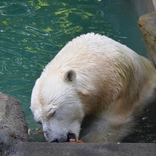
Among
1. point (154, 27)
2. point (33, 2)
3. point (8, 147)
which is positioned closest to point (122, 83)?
point (154, 27)

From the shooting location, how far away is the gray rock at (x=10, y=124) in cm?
333

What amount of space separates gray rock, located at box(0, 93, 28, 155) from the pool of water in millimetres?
1382

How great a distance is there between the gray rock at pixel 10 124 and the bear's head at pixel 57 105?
0.91 ft

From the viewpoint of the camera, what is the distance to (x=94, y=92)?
14.8 ft

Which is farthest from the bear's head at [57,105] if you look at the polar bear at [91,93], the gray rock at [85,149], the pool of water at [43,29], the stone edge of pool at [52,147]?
the pool of water at [43,29]

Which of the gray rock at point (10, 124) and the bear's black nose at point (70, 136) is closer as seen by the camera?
the gray rock at point (10, 124)

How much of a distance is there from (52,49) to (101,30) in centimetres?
112

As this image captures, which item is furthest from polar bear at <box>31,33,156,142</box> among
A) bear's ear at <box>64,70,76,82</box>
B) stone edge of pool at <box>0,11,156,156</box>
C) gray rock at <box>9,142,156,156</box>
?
gray rock at <box>9,142,156,156</box>

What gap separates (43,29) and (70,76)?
3.57m

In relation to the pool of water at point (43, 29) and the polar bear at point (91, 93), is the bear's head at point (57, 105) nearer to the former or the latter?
the polar bear at point (91, 93)

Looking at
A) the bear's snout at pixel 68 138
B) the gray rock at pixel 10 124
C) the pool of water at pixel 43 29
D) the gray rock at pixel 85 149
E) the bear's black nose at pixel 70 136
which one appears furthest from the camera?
the pool of water at pixel 43 29

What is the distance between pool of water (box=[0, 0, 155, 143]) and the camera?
630cm

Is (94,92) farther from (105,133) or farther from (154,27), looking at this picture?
(154,27)

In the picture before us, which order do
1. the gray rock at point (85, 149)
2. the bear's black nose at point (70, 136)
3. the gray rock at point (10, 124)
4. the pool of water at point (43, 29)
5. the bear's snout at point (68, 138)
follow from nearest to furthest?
the gray rock at point (85, 149) < the gray rock at point (10, 124) < the bear's snout at point (68, 138) < the bear's black nose at point (70, 136) < the pool of water at point (43, 29)
